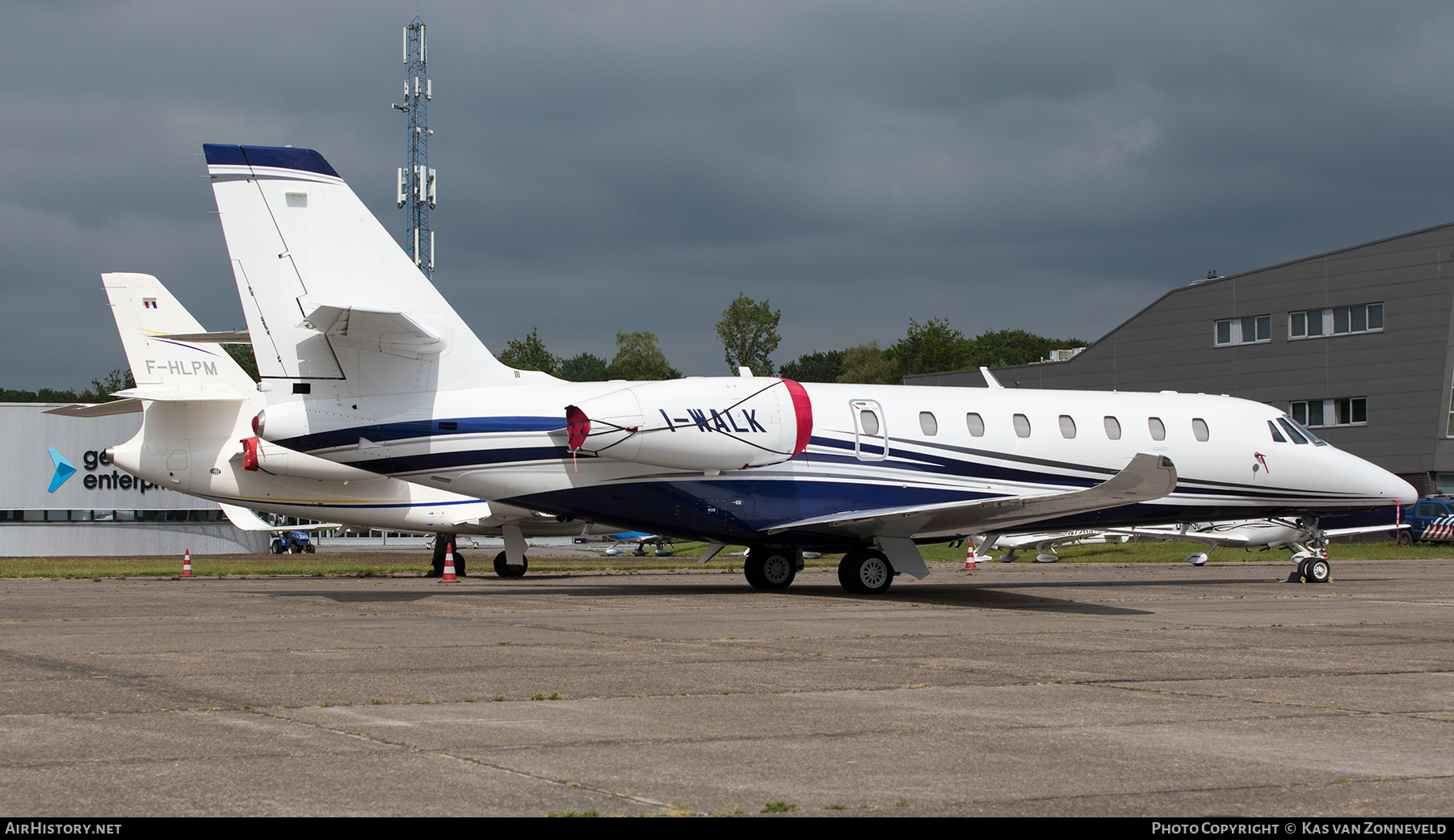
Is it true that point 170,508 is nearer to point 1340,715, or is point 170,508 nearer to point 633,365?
point 633,365

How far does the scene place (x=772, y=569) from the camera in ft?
66.6

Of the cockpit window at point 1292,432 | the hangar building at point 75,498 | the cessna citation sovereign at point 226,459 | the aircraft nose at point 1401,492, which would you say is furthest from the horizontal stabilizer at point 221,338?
the hangar building at point 75,498

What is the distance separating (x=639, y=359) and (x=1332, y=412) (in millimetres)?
58568

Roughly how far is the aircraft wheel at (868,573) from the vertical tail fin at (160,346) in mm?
14312

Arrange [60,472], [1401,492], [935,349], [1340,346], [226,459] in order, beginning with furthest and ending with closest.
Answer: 1. [935,349]
2. [60,472]
3. [1340,346]
4. [226,459]
5. [1401,492]

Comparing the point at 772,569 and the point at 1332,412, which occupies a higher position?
the point at 1332,412

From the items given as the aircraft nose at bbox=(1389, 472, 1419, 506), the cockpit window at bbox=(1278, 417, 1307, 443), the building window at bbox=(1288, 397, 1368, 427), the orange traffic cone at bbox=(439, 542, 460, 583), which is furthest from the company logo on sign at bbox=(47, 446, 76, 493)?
the building window at bbox=(1288, 397, 1368, 427)

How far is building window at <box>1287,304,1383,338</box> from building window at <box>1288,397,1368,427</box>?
9.62ft

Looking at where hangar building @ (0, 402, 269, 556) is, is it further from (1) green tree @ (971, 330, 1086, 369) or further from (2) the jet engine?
(1) green tree @ (971, 330, 1086, 369)

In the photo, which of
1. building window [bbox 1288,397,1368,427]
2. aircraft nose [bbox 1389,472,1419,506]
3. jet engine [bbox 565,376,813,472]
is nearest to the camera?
jet engine [bbox 565,376,813,472]

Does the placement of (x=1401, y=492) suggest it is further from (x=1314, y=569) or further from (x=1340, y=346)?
(x=1340, y=346)

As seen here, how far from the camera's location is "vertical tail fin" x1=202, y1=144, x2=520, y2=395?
16125 mm

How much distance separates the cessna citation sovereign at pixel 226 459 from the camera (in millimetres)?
24438

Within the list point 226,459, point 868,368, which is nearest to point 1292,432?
point 226,459
